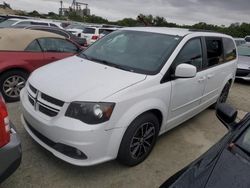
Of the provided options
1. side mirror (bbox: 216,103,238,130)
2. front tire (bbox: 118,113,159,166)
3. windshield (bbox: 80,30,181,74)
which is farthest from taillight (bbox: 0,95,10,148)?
side mirror (bbox: 216,103,238,130)

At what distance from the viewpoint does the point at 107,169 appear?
129 inches

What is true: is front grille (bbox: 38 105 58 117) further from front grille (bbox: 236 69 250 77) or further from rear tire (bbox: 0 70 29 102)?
front grille (bbox: 236 69 250 77)

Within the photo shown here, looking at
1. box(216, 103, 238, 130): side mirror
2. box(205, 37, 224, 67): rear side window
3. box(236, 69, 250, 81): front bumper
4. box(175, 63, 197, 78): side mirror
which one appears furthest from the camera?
box(236, 69, 250, 81): front bumper

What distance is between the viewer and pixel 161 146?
4.00 metres

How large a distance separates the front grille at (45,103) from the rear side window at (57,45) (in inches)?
110

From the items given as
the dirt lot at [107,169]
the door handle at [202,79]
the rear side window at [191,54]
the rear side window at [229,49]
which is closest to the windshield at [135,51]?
the rear side window at [191,54]

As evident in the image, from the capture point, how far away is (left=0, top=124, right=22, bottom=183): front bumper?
2.25 metres

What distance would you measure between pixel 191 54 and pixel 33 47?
3.39 m

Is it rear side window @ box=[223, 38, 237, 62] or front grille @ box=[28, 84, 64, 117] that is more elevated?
→ rear side window @ box=[223, 38, 237, 62]

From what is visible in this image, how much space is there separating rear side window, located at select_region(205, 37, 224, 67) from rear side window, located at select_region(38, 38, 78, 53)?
3314 millimetres

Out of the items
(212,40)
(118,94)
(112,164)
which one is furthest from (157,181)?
(212,40)

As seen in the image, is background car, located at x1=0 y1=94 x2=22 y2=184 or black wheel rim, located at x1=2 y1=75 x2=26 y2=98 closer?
background car, located at x1=0 y1=94 x2=22 y2=184

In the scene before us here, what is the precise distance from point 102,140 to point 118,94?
52cm

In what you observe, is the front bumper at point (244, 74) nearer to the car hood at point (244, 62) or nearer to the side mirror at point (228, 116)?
the car hood at point (244, 62)
